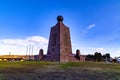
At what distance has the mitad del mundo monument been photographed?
64.5 metres

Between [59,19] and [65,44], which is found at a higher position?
[59,19]

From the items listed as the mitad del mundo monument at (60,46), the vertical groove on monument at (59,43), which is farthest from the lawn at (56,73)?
the mitad del mundo monument at (60,46)

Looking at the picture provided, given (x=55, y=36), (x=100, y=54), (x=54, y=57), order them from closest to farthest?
(x=54, y=57) < (x=55, y=36) < (x=100, y=54)

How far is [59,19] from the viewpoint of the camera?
70.8 metres

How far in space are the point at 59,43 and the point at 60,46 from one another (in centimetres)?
124

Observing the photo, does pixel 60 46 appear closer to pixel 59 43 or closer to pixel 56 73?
pixel 59 43

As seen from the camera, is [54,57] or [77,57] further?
[77,57]

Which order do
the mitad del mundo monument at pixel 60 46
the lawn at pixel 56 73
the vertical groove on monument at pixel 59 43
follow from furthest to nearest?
the mitad del mundo monument at pixel 60 46
the vertical groove on monument at pixel 59 43
the lawn at pixel 56 73

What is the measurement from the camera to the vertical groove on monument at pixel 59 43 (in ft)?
211

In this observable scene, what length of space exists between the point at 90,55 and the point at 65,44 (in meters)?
54.9

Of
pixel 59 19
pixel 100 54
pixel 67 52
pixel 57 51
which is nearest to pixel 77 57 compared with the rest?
pixel 67 52

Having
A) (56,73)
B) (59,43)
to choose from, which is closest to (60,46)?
(59,43)

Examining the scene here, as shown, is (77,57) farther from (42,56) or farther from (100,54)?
(100,54)

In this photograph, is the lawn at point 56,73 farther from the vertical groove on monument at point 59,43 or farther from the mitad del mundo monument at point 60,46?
the mitad del mundo monument at point 60,46
